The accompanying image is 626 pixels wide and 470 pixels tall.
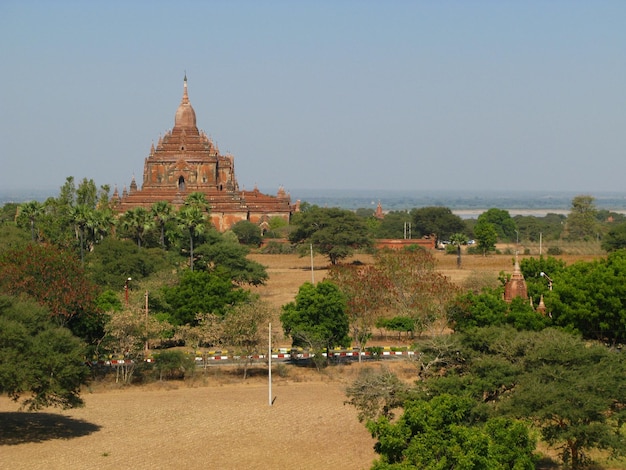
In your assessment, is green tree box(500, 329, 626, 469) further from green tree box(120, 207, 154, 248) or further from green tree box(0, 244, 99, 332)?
green tree box(120, 207, 154, 248)

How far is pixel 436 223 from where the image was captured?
121 meters

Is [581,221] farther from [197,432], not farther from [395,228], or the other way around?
[197,432]

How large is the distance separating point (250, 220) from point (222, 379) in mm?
60458

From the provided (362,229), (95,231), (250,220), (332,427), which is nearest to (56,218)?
(95,231)

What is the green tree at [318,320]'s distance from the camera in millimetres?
45625

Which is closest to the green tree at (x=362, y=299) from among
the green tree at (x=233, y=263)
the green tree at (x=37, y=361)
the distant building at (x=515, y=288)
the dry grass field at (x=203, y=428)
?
the dry grass field at (x=203, y=428)

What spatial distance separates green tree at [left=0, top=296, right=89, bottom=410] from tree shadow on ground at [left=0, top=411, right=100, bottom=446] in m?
0.84

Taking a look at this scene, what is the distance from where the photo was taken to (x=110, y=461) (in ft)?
103

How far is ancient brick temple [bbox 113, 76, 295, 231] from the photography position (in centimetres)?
10112

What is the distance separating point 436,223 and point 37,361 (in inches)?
3548

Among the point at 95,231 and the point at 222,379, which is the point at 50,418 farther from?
the point at 95,231

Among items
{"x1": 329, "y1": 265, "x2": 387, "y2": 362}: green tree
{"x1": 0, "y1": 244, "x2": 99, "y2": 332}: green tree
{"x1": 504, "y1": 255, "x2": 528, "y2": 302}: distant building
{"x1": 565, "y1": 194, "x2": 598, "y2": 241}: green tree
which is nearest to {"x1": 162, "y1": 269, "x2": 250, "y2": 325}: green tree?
{"x1": 329, "y1": 265, "x2": 387, "y2": 362}: green tree

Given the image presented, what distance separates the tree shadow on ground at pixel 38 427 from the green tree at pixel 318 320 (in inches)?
453

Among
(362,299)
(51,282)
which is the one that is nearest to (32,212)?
(51,282)
